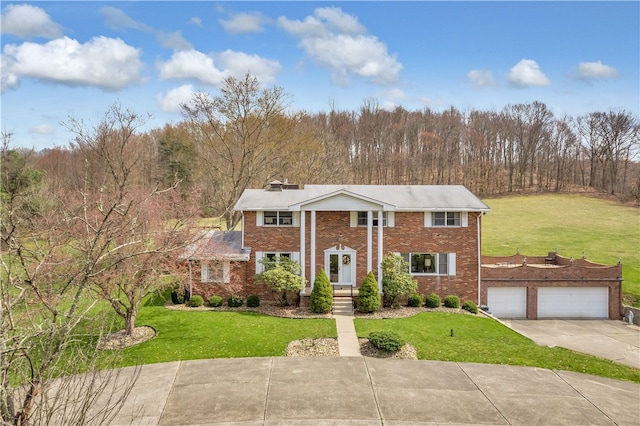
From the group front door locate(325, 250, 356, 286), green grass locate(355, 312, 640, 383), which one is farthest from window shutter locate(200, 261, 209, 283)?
green grass locate(355, 312, 640, 383)

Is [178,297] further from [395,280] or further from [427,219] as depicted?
[427,219]

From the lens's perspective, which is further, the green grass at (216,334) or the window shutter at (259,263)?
the window shutter at (259,263)

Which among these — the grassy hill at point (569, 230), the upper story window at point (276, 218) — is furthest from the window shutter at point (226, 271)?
the grassy hill at point (569, 230)

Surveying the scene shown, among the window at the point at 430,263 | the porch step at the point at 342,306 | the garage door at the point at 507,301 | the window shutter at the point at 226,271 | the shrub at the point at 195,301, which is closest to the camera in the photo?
the porch step at the point at 342,306

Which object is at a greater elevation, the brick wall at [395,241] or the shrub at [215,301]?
the brick wall at [395,241]

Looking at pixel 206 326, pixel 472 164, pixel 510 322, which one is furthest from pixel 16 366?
pixel 472 164

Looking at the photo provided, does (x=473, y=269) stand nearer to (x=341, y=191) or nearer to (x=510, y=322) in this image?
(x=510, y=322)

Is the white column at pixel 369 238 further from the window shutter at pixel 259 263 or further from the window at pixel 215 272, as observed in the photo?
the window at pixel 215 272

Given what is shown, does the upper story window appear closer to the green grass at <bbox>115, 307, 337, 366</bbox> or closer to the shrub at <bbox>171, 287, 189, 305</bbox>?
the green grass at <bbox>115, 307, 337, 366</bbox>
